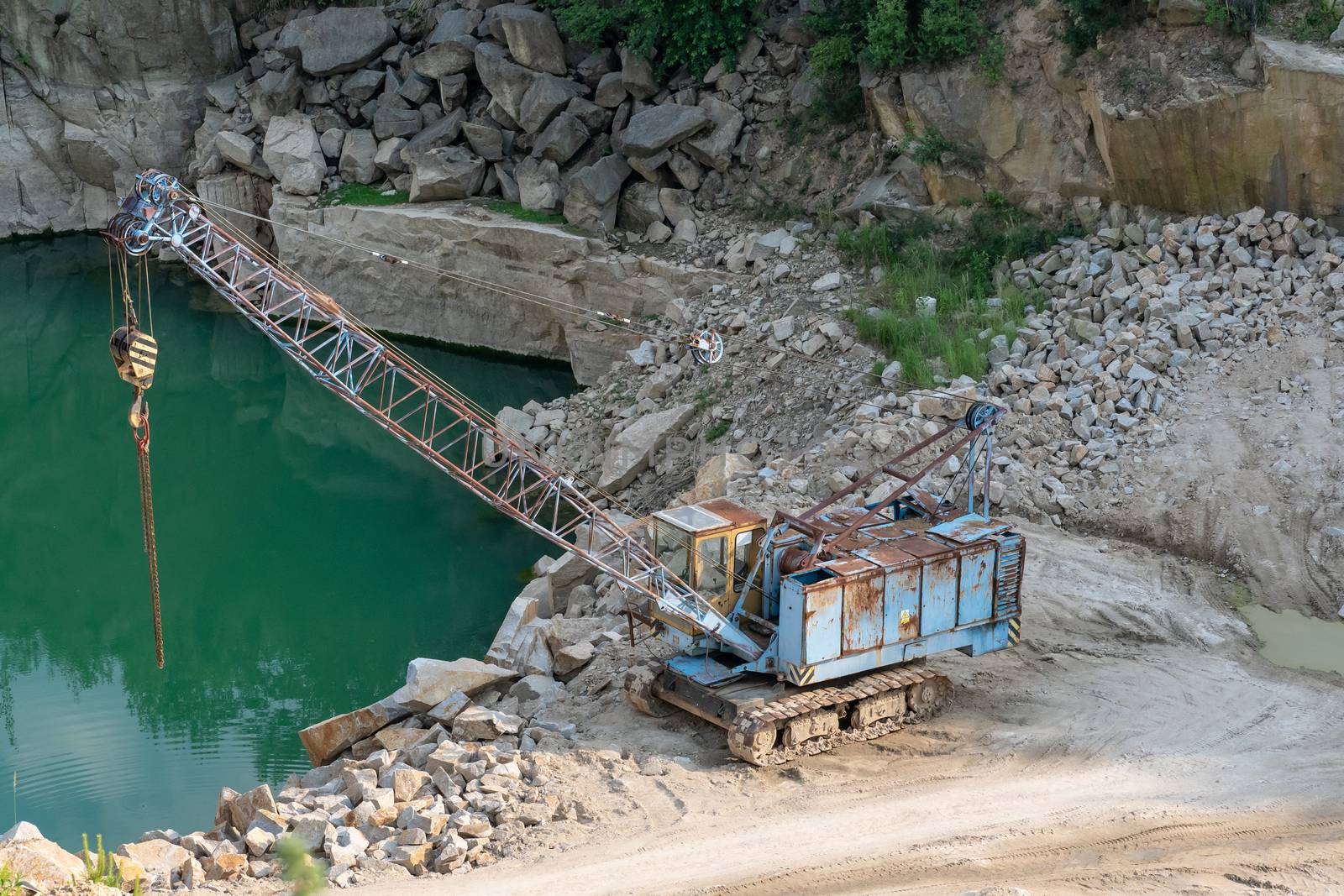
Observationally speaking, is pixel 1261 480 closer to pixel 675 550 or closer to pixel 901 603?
pixel 901 603

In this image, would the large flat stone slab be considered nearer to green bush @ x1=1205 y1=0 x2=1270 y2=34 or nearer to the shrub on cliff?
the shrub on cliff

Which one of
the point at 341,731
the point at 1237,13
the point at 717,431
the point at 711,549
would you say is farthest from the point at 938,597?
the point at 1237,13

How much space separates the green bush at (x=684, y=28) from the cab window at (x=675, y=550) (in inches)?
595

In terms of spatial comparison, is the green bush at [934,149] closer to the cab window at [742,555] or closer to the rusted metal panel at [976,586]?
the rusted metal panel at [976,586]

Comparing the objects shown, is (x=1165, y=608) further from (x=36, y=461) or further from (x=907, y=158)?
(x=36, y=461)

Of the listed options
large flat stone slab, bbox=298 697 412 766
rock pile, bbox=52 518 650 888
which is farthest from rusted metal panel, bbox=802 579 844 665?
large flat stone slab, bbox=298 697 412 766

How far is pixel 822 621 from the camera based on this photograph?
39.1 feet

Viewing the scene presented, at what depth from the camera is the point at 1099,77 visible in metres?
20.4

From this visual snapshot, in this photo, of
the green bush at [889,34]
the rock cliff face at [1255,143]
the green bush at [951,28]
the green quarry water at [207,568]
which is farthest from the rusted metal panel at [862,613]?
the green bush at [889,34]

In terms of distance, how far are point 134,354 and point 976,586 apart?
7533 millimetres

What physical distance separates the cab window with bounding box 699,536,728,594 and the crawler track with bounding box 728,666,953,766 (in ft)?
3.80

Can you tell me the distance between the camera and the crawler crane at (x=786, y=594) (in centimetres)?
1205

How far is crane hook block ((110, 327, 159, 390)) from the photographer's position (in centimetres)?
1170

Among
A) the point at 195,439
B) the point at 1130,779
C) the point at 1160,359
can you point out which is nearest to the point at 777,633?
the point at 1130,779
